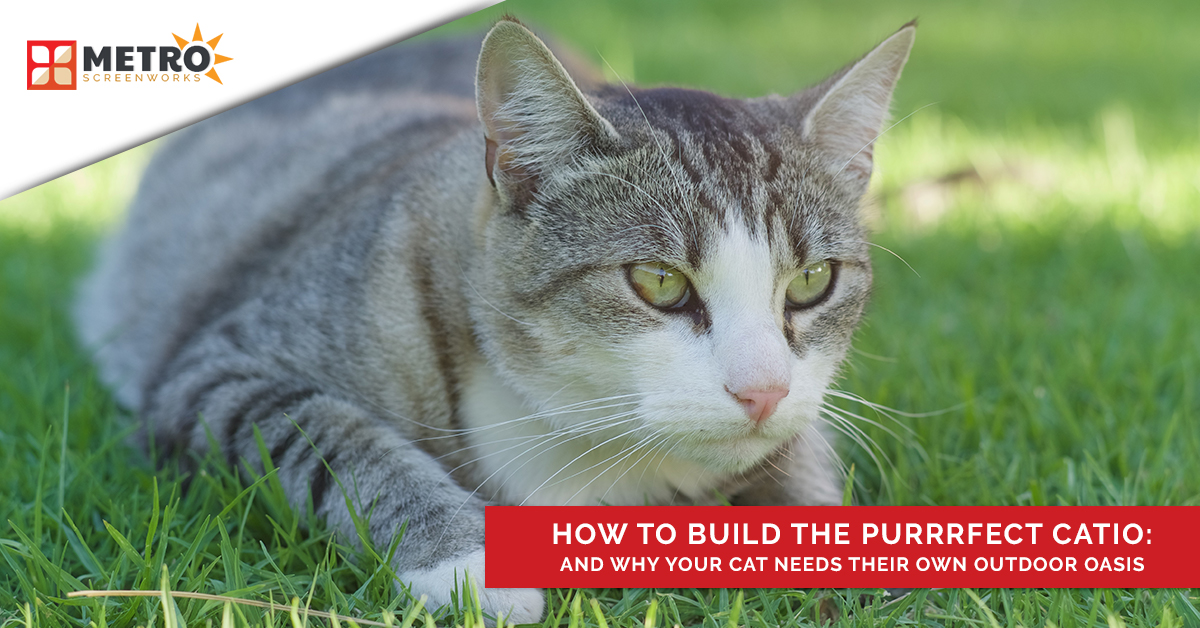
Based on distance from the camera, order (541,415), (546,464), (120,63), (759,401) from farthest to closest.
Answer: (120,63) → (546,464) → (541,415) → (759,401)

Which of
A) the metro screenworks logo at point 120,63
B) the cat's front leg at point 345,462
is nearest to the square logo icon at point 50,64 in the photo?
the metro screenworks logo at point 120,63

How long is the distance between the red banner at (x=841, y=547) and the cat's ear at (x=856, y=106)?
74cm

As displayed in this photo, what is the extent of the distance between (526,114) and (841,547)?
0.98 m

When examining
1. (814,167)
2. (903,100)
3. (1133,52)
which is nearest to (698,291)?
(814,167)

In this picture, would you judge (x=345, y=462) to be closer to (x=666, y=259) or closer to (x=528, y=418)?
(x=528, y=418)

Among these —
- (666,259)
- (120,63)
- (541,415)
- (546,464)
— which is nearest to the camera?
(666,259)

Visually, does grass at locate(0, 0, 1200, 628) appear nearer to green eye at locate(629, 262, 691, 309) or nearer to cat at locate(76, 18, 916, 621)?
cat at locate(76, 18, 916, 621)

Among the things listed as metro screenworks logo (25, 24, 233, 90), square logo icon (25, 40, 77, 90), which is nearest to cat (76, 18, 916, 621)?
metro screenworks logo (25, 24, 233, 90)

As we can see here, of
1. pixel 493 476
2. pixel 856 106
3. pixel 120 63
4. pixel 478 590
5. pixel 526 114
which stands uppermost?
pixel 120 63

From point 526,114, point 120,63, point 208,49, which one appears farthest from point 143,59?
point 526,114

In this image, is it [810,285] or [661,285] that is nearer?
[661,285]

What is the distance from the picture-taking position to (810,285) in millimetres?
1793

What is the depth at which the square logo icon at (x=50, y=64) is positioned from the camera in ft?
8.36

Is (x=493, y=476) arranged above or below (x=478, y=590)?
above
